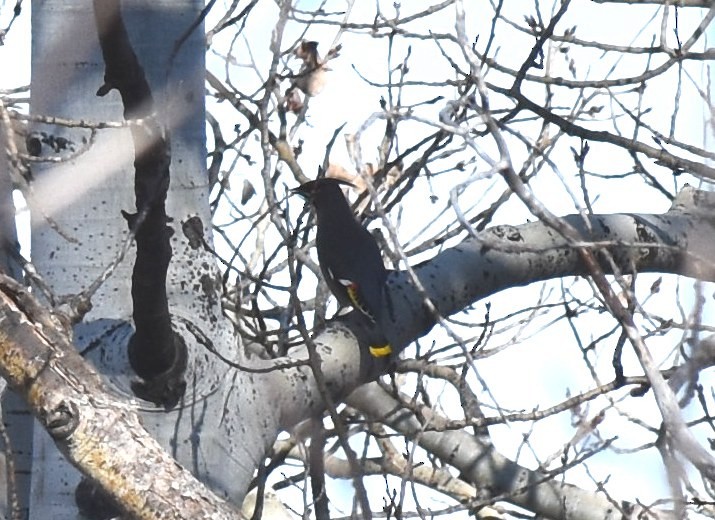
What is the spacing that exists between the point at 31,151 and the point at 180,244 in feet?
1.22

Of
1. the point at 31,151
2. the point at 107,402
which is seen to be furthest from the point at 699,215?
the point at 107,402

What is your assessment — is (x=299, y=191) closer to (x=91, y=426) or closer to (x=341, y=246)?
(x=341, y=246)

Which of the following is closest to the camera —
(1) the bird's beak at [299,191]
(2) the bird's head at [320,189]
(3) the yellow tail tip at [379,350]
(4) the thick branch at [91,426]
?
(4) the thick branch at [91,426]

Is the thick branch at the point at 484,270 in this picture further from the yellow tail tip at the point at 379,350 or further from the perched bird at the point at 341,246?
the perched bird at the point at 341,246

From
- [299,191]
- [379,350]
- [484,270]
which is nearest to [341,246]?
[299,191]

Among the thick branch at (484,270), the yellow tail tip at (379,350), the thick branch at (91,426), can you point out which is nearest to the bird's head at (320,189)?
the thick branch at (484,270)

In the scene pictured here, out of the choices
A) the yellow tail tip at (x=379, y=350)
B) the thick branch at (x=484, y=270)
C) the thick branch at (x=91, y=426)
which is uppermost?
the thick branch at (x=484, y=270)

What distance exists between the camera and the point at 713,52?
328 cm

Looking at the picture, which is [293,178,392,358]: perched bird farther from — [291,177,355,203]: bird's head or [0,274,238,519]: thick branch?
[0,274,238,519]: thick branch

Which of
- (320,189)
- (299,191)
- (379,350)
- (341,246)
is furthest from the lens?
(341,246)

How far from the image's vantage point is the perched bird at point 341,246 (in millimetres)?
4633

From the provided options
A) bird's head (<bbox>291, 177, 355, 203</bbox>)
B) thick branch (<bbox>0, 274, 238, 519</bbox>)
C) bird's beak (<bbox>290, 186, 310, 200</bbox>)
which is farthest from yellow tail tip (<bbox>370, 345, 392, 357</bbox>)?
bird's beak (<bbox>290, 186, 310, 200</bbox>)

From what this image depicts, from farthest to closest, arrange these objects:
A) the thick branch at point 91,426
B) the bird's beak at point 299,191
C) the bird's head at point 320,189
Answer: the bird's beak at point 299,191 < the bird's head at point 320,189 < the thick branch at point 91,426

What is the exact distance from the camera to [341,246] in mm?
4996
